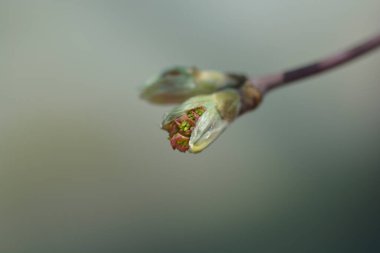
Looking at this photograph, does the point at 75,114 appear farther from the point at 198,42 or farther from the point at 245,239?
the point at 245,239

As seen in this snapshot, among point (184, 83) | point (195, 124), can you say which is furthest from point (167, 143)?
point (195, 124)

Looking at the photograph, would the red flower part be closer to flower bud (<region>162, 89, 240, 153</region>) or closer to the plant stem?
flower bud (<region>162, 89, 240, 153</region>)

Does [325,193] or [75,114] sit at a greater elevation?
[75,114]

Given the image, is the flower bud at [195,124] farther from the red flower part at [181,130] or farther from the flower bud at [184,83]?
the flower bud at [184,83]

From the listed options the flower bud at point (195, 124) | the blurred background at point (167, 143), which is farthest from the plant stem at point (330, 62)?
the blurred background at point (167, 143)

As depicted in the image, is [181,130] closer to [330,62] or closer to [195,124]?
[195,124]

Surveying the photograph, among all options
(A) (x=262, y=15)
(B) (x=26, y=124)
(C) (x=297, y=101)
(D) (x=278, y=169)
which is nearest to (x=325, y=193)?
(D) (x=278, y=169)
